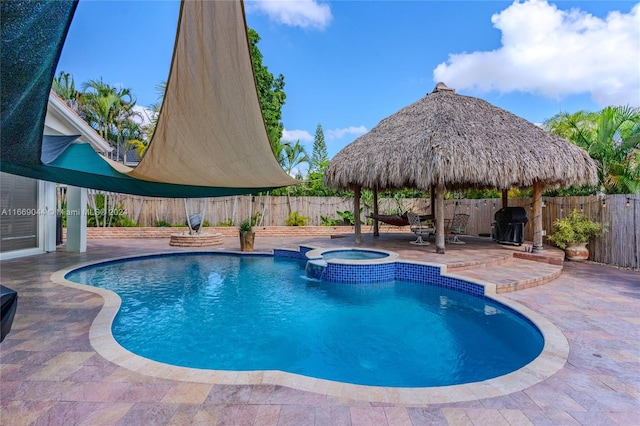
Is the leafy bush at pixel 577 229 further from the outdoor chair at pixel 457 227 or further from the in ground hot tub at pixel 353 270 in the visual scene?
the in ground hot tub at pixel 353 270

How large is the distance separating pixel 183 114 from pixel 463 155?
594 centimetres

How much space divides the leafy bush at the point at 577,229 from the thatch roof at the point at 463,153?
2.92ft

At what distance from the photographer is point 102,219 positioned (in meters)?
13.2

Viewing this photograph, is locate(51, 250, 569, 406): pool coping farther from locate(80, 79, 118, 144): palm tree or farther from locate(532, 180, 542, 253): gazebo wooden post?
locate(80, 79, 118, 144): palm tree

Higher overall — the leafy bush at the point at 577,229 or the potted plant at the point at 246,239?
the leafy bush at the point at 577,229

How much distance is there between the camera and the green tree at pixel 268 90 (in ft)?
59.9

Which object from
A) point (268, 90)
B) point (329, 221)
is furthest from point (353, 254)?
point (268, 90)

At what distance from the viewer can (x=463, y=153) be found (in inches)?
294

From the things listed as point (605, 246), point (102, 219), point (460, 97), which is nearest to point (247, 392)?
point (605, 246)

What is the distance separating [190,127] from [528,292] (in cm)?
582

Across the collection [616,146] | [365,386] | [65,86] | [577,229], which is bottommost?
[365,386]

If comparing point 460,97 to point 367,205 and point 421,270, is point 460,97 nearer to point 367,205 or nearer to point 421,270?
point 421,270

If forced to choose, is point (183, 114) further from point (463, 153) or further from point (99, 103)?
point (99, 103)

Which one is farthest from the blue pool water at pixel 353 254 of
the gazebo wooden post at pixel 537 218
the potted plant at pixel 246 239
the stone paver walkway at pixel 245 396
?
the stone paver walkway at pixel 245 396
